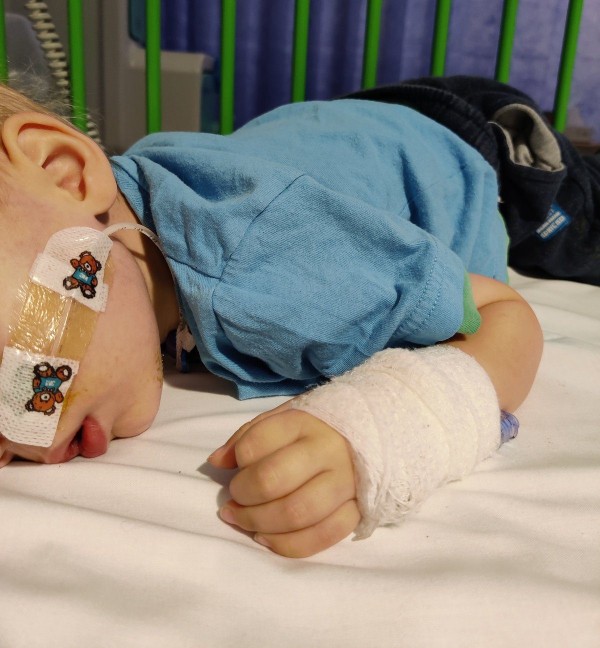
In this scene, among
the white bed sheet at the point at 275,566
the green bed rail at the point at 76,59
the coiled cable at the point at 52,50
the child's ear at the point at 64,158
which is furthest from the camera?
the coiled cable at the point at 52,50

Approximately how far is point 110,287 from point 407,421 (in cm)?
29

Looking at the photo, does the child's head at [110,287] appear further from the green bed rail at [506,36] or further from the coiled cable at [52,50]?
A: the green bed rail at [506,36]

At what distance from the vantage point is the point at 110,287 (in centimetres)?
66

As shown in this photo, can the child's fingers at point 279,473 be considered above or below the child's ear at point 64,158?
below

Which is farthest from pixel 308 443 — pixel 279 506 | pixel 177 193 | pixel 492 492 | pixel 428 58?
pixel 428 58

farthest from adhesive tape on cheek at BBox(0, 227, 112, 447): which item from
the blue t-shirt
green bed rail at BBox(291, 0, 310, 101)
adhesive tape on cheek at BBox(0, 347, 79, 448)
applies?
green bed rail at BBox(291, 0, 310, 101)

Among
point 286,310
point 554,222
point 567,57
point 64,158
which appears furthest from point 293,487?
point 567,57

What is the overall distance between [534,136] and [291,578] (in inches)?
32.8

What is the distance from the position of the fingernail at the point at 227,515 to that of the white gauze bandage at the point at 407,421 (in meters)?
0.10

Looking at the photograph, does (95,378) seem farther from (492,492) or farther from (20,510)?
(492,492)

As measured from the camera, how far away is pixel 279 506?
0.54 m

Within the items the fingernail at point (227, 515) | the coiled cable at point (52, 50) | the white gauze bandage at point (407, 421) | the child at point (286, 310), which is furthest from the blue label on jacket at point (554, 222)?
the coiled cable at point (52, 50)

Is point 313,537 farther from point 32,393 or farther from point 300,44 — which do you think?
point 300,44

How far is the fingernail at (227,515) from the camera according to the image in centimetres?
56
